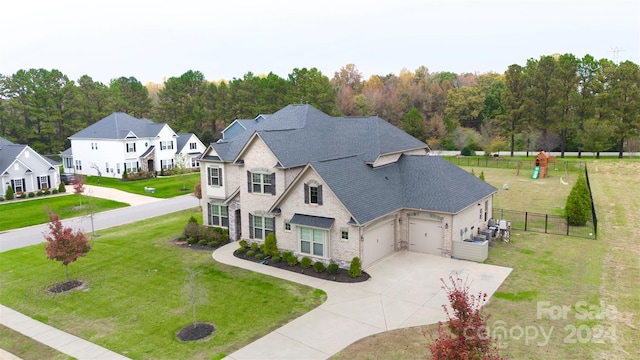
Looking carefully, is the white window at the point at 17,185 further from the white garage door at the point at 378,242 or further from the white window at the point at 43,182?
the white garage door at the point at 378,242

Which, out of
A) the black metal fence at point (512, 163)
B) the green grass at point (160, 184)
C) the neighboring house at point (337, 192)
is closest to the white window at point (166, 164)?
the green grass at point (160, 184)

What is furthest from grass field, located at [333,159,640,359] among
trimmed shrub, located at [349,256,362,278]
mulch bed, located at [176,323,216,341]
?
trimmed shrub, located at [349,256,362,278]

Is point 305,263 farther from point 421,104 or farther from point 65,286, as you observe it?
point 421,104

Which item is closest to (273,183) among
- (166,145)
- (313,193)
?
(313,193)

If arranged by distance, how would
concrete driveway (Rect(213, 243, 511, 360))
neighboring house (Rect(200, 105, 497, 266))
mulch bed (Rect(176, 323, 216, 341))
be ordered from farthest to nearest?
neighboring house (Rect(200, 105, 497, 266)) → mulch bed (Rect(176, 323, 216, 341)) → concrete driveway (Rect(213, 243, 511, 360))

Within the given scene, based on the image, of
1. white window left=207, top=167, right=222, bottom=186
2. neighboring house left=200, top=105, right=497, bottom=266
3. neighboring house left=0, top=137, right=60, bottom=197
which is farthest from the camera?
neighboring house left=0, top=137, right=60, bottom=197

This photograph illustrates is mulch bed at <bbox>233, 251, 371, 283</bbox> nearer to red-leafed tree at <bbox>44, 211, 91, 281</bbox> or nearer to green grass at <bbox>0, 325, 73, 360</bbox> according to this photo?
red-leafed tree at <bbox>44, 211, 91, 281</bbox>

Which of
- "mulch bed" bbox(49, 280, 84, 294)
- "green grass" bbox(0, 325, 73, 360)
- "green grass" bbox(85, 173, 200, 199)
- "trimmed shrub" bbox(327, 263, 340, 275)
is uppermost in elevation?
"green grass" bbox(85, 173, 200, 199)
